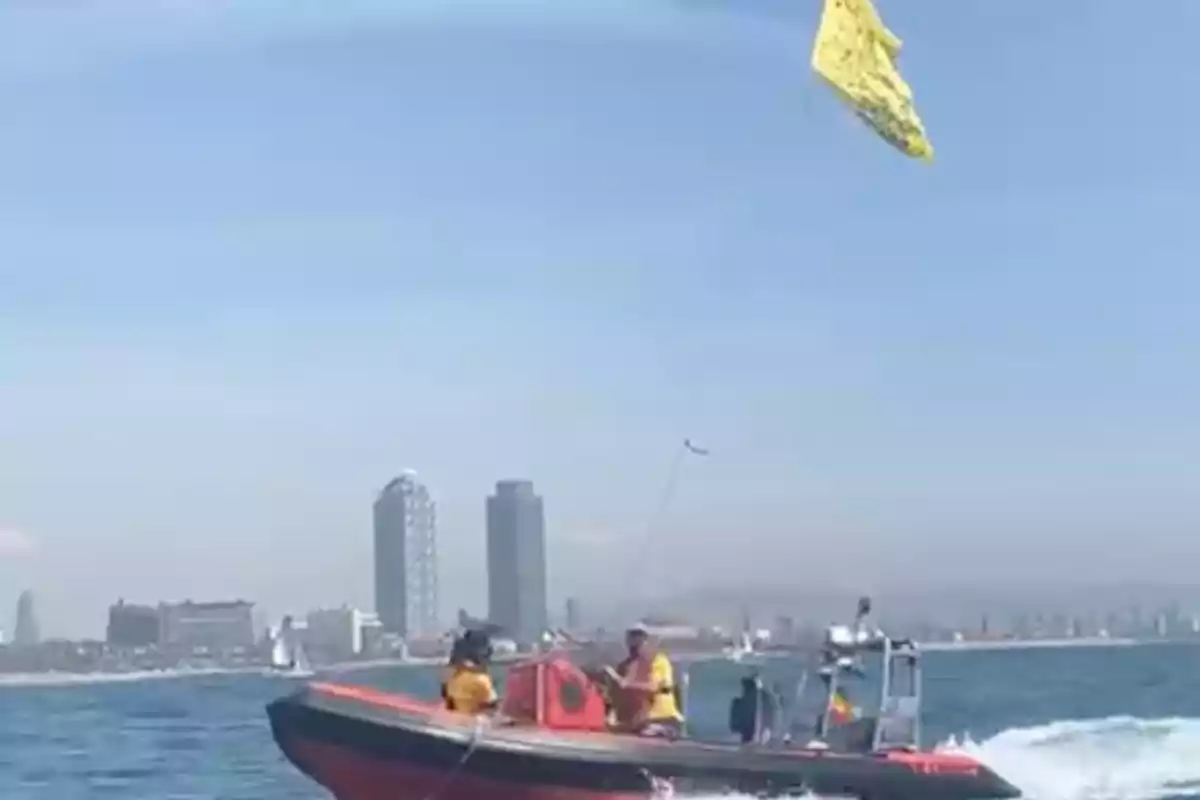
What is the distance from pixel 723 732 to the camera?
41.3 m

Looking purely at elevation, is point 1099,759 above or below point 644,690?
below

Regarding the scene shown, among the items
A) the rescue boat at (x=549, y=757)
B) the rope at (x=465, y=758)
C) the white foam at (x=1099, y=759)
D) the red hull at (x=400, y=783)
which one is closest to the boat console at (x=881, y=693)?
the rescue boat at (x=549, y=757)

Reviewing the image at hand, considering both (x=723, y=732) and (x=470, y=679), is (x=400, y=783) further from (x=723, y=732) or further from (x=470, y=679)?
(x=723, y=732)

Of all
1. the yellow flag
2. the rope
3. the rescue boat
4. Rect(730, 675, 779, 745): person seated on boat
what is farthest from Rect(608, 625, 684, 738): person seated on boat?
the yellow flag

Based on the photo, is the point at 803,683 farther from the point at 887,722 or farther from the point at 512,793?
the point at 512,793

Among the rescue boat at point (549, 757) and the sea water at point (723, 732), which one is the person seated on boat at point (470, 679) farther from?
the sea water at point (723, 732)

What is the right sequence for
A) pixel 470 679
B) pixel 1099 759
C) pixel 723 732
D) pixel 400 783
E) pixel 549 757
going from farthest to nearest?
1. pixel 723 732
2. pixel 1099 759
3. pixel 470 679
4. pixel 400 783
5. pixel 549 757

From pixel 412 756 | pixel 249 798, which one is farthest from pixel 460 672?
pixel 249 798

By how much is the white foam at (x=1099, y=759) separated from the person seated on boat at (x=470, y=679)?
5.81 metres

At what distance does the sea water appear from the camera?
31.0 m

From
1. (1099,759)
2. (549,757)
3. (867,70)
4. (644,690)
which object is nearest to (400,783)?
(549,757)

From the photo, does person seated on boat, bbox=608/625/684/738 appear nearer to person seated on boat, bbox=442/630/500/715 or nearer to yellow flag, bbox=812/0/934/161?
person seated on boat, bbox=442/630/500/715

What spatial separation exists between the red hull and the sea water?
564cm

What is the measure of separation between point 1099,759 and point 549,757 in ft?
47.4
